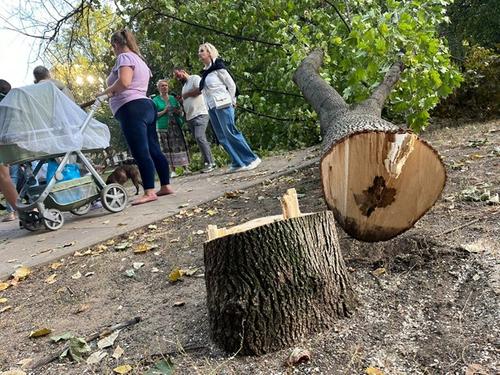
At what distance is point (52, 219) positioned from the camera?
14.4ft

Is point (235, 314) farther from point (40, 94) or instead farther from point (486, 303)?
point (40, 94)

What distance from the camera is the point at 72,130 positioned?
14.5ft

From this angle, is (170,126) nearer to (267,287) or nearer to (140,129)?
(140,129)

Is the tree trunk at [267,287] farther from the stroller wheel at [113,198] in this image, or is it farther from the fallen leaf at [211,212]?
the stroller wheel at [113,198]

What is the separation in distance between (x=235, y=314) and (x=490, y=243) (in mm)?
1441

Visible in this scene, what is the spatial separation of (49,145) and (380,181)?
3.24 meters

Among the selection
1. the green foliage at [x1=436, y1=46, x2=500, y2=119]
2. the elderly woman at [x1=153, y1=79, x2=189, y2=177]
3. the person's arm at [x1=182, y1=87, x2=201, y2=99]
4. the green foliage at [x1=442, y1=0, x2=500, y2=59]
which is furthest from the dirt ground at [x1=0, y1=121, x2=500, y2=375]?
the green foliage at [x1=442, y1=0, x2=500, y2=59]

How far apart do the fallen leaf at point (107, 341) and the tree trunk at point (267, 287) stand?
0.49 metres

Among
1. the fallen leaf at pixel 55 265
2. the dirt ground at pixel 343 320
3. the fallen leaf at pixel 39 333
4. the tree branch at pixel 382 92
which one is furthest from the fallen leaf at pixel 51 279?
the tree branch at pixel 382 92

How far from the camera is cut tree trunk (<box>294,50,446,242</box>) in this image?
2.13 meters

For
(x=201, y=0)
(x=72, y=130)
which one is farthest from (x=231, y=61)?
(x=72, y=130)

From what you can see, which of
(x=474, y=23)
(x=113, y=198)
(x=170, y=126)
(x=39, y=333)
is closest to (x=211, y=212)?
(x=113, y=198)

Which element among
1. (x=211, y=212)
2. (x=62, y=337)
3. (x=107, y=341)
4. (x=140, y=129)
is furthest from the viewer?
(x=140, y=129)

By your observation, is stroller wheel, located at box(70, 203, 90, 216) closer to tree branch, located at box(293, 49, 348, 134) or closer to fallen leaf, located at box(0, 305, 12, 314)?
fallen leaf, located at box(0, 305, 12, 314)
